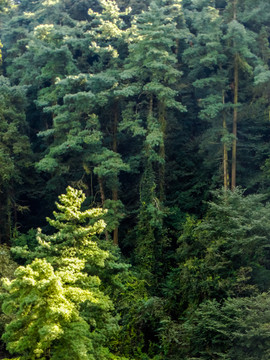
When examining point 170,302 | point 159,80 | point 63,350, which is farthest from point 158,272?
point 63,350

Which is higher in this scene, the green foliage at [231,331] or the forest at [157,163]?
the forest at [157,163]

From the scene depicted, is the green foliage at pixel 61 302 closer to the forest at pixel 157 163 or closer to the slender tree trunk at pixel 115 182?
the forest at pixel 157 163

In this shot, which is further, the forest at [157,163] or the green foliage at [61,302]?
the forest at [157,163]

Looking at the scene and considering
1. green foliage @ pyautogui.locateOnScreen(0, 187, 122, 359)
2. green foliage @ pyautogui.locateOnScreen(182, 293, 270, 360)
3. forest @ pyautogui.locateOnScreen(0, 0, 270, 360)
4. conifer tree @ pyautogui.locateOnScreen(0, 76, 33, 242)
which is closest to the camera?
green foliage @ pyautogui.locateOnScreen(0, 187, 122, 359)

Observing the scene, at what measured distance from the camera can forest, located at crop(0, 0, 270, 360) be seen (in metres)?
14.8

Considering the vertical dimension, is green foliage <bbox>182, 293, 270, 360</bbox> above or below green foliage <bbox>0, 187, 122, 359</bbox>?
below

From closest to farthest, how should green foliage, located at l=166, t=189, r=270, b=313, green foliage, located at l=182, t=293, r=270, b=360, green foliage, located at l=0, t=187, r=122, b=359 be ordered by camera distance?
green foliage, located at l=0, t=187, r=122, b=359
green foliage, located at l=182, t=293, r=270, b=360
green foliage, located at l=166, t=189, r=270, b=313

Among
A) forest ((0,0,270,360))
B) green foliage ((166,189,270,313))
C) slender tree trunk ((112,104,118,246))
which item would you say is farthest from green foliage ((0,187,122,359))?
slender tree trunk ((112,104,118,246))

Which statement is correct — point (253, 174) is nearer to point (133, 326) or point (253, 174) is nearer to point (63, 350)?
point (133, 326)

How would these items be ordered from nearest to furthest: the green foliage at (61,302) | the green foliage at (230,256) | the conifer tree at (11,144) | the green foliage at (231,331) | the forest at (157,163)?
1. the green foliage at (61,302)
2. the green foliage at (231,331)
3. the green foliage at (230,256)
4. the forest at (157,163)
5. the conifer tree at (11,144)

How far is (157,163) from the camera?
23.0 metres

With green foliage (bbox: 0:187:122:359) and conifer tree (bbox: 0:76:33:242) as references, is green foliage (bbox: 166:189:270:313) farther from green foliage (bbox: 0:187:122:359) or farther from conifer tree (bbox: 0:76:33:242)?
conifer tree (bbox: 0:76:33:242)

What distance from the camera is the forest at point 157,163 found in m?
14.8

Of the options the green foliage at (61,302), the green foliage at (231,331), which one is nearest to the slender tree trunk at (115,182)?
the green foliage at (231,331)
